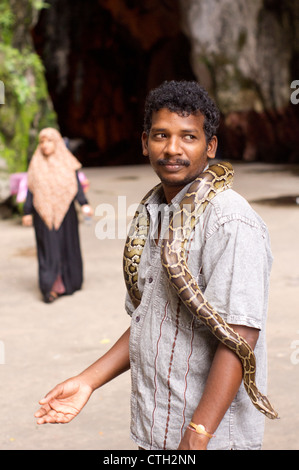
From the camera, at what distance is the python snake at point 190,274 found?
1.71 meters

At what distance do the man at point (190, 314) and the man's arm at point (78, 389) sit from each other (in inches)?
6.4

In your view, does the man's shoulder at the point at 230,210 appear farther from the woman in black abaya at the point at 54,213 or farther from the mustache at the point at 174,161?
the woman in black abaya at the point at 54,213

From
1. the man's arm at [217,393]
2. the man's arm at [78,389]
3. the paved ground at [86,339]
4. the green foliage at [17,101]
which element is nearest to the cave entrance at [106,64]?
the green foliage at [17,101]

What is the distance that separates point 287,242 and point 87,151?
17.2 m

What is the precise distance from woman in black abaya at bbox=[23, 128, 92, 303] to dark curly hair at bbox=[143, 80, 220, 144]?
5131 millimetres

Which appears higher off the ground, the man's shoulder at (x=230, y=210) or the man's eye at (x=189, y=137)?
the man's eye at (x=189, y=137)

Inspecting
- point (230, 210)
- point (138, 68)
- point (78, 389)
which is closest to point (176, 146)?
point (230, 210)

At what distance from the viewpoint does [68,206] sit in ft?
23.2

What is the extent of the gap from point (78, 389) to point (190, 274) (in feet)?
1.99

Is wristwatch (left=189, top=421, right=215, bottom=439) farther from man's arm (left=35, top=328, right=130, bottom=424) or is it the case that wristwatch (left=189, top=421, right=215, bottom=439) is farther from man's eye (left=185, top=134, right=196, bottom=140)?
man's eye (left=185, top=134, right=196, bottom=140)

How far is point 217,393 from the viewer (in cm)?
170

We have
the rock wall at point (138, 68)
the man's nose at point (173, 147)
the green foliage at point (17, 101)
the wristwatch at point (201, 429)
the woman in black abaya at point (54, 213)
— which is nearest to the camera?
the wristwatch at point (201, 429)

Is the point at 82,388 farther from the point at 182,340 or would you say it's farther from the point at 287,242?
the point at 287,242

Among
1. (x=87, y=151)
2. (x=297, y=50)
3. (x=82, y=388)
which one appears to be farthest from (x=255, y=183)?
(x=82, y=388)
